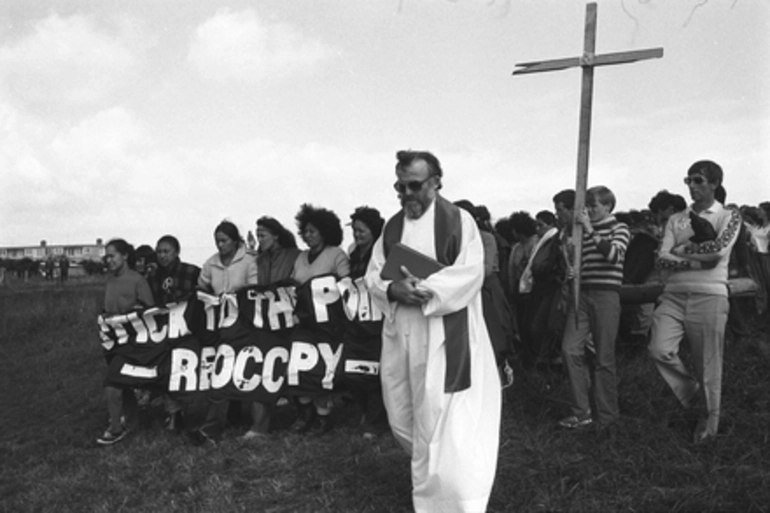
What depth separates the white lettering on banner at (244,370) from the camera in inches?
260

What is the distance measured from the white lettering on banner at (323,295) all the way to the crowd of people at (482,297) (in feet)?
0.70

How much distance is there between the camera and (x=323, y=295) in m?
6.59

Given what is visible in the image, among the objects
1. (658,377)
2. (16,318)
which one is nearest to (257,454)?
(658,377)

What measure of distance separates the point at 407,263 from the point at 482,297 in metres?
1.90

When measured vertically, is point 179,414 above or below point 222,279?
below

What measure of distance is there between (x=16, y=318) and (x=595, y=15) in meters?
14.6

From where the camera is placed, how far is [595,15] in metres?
5.64

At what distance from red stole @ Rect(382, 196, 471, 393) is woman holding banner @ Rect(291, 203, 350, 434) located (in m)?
2.00

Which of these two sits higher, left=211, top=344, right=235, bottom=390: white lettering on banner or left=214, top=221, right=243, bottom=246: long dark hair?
left=214, top=221, right=243, bottom=246: long dark hair

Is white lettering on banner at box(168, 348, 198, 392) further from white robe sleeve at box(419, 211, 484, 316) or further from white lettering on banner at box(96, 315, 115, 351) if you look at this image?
white robe sleeve at box(419, 211, 484, 316)

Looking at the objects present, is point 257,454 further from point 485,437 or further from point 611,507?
point 611,507

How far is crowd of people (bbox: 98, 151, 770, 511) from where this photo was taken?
4.40m

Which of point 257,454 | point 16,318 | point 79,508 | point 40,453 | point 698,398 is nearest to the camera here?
point 79,508

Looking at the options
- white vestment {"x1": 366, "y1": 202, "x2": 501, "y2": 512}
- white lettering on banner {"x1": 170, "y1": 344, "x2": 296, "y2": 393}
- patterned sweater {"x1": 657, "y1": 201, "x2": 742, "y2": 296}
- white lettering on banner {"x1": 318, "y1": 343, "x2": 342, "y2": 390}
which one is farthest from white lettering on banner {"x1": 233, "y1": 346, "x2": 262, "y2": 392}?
patterned sweater {"x1": 657, "y1": 201, "x2": 742, "y2": 296}
